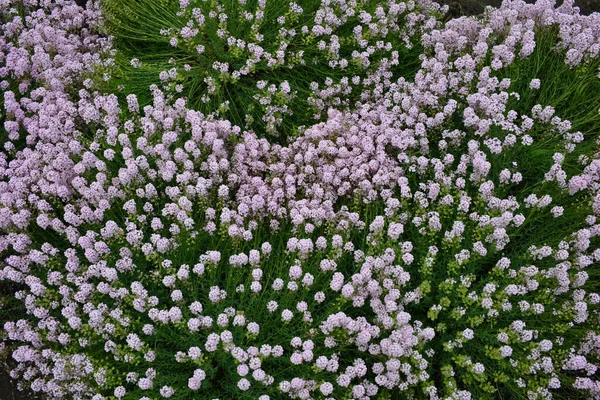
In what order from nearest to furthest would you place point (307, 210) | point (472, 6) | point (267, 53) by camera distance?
point (307, 210)
point (267, 53)
point (472, 6)

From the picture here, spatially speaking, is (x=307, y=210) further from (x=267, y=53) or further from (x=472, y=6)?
(x=472, y=6)

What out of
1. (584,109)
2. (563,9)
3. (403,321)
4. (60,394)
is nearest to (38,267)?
(60,394)

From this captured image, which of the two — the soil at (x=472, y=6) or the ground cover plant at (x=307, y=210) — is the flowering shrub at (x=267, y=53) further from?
the soil at (x=472, y=6)

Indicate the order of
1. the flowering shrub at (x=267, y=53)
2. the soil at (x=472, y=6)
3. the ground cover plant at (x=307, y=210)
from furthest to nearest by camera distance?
the soil at (x=472, y=6) → the flowering shrub at (x=267, y=53) → the ground cover plant at (x=307, y=210)

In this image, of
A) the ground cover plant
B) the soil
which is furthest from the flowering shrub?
the soil

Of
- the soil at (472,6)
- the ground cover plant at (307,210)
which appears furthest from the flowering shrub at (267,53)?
the soil at (472,6)

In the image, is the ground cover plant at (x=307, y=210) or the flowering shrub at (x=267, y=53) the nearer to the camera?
the ground cover plant at (x=307, y=210)

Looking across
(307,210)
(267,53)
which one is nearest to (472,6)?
(267,53)

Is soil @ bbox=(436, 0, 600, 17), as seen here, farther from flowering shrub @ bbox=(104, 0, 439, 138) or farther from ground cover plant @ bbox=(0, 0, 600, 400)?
ground cover plant @ bbox=(0, 0, 600, 400)
